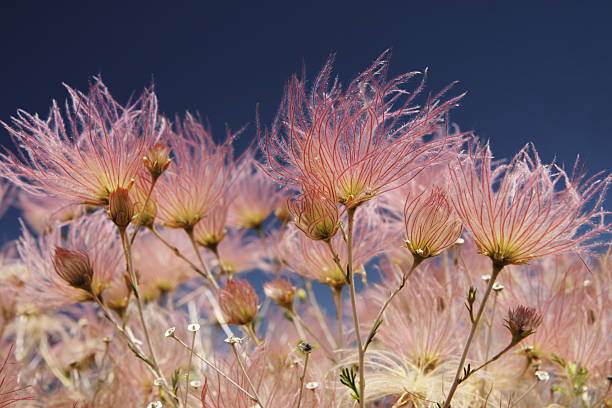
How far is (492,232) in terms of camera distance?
0.92 meters

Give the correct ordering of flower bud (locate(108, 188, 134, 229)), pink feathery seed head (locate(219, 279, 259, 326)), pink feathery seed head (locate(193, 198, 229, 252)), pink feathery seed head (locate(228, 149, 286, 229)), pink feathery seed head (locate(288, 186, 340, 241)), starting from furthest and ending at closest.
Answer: pink feathery seed head (locate(228, 149, 286, 229))
pink feathery seed head (locate(193, 198, 229, 252))
pink feathery seed head (locate(219, 279, 259, 326))
flower bud (locate(108, 188, 134, 229))
pink feathery seed head (locate(288, 186, 340, 241))

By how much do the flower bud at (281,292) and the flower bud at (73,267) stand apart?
1.43ft

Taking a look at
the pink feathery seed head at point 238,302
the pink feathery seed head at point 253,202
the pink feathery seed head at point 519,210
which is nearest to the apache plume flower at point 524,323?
the pink feathery seed head at point 519,210

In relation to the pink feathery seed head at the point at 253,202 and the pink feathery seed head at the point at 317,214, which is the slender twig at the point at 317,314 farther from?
the pink feathery seed head at the point at 317,214

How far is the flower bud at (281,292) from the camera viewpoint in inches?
52.2

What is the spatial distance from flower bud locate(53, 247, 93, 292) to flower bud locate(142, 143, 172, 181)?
24 cm

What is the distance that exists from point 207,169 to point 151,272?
100 centimetres

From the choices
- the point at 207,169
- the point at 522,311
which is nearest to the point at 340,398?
the point at 522,311

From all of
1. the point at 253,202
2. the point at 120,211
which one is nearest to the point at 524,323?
the point at 120,211

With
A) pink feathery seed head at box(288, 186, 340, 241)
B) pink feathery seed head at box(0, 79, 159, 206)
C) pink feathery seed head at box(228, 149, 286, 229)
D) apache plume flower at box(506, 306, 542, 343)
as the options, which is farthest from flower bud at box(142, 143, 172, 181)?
pink feathery seed head at box(228, 149, 286, 229)

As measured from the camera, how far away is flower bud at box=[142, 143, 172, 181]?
112cm

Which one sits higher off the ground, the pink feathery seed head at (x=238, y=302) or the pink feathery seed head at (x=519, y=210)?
the pink feathery seed head at (x=519, y=210)

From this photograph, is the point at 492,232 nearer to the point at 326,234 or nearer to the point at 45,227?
the point at 326,234

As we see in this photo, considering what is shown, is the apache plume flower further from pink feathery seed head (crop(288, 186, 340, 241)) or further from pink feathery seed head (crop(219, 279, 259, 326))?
pink feathery seed head (crop(219, 279, 259, 326))
